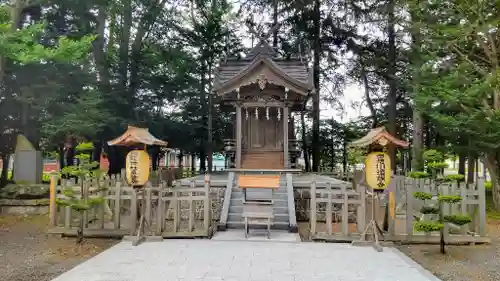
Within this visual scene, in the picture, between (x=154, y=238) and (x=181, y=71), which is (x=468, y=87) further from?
(x=181, y=71)

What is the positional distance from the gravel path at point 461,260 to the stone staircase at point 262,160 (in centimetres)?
838

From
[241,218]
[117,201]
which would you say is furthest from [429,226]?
[117,201]

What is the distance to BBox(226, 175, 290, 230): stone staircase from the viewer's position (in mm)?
11758

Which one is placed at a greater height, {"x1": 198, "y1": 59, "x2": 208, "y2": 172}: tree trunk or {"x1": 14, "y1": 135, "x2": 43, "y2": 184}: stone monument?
{"x1": 198, "y1": 59, "x2": 208, "y2": 172}: tree trunk

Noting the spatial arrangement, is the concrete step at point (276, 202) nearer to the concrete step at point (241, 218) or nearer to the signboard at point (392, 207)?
the concrete step at point (241, 218)

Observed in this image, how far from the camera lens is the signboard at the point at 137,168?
10375 millimetres

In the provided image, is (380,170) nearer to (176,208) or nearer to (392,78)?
(176,208)

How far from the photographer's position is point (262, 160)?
17.9 m

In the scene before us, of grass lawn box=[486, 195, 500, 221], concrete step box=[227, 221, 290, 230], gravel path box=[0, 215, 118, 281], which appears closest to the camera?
gravel path box=[0, 215, 118, 281]

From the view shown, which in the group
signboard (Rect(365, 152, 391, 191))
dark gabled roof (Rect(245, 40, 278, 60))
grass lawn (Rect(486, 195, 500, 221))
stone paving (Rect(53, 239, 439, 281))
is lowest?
grass lawn (Rect(486, 195, 500, 221))

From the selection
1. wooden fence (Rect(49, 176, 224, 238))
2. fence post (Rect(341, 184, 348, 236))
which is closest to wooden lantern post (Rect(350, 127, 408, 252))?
fence post (Rect(341, 184, 348, 236))

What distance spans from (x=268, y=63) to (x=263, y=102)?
1699 millimetres

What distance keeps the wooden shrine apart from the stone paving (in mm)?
7972

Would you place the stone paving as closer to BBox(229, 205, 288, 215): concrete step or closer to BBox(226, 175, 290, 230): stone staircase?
BBox(226, 175, 290, 230): stone staircase
